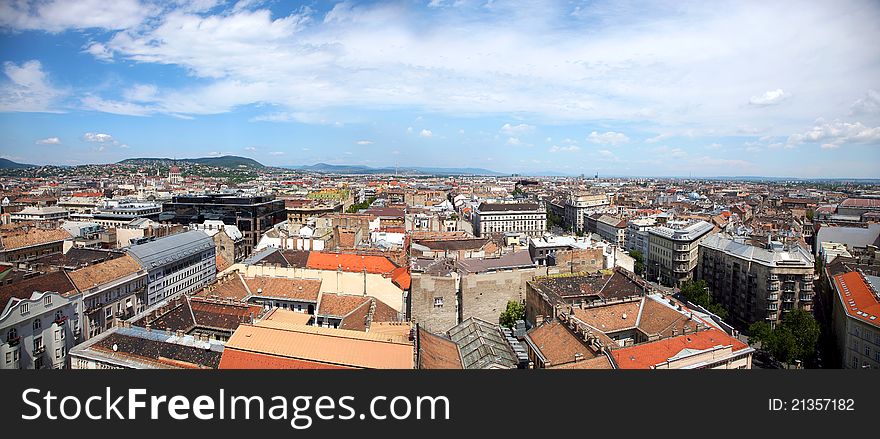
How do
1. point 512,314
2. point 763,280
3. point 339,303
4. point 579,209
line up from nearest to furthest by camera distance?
point 339,303 < point 512,314 < point 763,280 < point 579,209

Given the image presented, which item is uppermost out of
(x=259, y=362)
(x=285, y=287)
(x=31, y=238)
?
(x=31, y=238)

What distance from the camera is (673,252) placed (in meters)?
23.6

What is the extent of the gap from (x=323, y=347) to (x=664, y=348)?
18.7ft

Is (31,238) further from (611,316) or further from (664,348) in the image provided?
(664,348)

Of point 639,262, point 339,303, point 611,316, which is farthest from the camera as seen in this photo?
point 639,262

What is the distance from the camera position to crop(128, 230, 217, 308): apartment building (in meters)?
15.7

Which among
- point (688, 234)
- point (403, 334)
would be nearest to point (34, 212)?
point (403, 334)

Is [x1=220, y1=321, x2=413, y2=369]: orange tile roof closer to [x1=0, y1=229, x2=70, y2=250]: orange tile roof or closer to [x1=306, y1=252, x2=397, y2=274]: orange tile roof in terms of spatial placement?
[x1=306, y1=252, x2=397, y2=274]: orange tile roof

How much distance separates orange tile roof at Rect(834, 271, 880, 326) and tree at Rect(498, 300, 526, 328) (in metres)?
7.18

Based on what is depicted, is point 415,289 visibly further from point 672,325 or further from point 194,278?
point 194,278

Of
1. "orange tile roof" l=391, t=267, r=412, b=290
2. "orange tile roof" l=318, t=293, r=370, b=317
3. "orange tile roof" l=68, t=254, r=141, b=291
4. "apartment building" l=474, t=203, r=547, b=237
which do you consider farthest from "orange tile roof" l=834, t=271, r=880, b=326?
"apartment building" l=474, t=203, r=547, b=237

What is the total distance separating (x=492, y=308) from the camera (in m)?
14.6

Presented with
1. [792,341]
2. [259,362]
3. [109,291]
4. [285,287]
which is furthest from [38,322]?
[792,341]

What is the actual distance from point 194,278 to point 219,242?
3.97m
